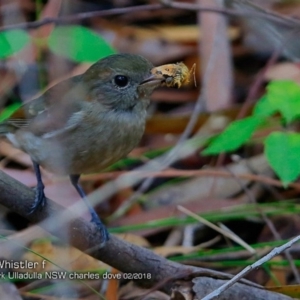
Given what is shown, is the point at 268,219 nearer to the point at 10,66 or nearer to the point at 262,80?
the point at 262,80

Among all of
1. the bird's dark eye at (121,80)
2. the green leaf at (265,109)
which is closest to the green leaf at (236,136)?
the green leaf at (265,109)

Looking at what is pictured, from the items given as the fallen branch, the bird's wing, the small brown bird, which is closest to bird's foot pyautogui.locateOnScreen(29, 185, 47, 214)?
the fallen branch

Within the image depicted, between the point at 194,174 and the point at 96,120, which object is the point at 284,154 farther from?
the point at 194,174

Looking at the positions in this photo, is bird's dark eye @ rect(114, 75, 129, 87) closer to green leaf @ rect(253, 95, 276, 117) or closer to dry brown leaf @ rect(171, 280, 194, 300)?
green leaf @ rect(253, 95, 276, 117)

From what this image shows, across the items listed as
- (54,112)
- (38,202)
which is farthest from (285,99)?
(38,202)

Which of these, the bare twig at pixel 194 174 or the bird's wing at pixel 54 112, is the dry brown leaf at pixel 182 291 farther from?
the bare twig at pixel 194 174

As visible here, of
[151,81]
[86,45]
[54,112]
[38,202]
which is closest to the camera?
[38,202]

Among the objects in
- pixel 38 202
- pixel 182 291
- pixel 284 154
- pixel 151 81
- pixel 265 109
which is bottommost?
pixel 182 291
